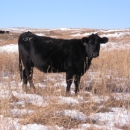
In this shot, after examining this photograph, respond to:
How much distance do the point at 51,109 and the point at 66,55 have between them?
228cm

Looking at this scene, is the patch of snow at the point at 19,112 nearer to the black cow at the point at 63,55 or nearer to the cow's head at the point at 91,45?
the black cow at the point at 63,55

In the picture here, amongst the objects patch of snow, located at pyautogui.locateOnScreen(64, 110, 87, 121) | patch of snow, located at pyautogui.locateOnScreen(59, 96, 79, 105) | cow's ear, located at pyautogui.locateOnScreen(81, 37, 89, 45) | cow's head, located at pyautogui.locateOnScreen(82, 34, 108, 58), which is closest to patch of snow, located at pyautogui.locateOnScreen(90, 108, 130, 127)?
patch of snow, located at pyautogui.locateOnScreen(64, 110, 87, 121)

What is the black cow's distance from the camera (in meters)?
5.83

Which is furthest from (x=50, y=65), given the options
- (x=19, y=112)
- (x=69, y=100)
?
(x=19, y=112)

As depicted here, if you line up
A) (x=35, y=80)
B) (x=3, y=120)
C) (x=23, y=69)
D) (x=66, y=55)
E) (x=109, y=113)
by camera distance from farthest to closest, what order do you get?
(x=35, y=80) → (x=23, y=69) → (x=66, y=55) → (x=109, y=113) → (x=3, y=120)

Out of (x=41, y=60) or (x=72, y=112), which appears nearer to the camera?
(x=72, y=112)

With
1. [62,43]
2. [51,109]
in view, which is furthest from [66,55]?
[51,109]

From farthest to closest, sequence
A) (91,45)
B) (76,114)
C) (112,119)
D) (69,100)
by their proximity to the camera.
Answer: (91,45) < (69,100) < (76,114) < (112,119)

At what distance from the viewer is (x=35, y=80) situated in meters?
7.03

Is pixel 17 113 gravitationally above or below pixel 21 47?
below

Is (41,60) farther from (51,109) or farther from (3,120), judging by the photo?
(3,120)

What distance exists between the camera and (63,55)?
595cm

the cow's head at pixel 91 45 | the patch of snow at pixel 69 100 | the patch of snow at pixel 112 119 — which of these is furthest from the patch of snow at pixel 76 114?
the cow's head at pixel 91 45

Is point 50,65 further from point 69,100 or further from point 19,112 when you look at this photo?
point 19,112
